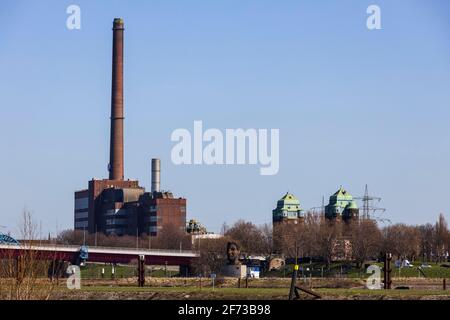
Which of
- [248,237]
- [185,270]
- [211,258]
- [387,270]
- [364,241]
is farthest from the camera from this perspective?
[248,237]

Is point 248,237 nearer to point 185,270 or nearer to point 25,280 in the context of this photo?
point 185,270

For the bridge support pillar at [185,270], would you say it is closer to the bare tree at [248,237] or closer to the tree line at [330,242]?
the tree line at [330,242]

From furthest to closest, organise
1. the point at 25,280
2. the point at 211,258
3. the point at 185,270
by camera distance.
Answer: the point at 185,270
the point at 211,258
the point at 25,280

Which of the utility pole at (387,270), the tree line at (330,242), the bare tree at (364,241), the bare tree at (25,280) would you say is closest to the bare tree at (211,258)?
the tree line at (330,242)

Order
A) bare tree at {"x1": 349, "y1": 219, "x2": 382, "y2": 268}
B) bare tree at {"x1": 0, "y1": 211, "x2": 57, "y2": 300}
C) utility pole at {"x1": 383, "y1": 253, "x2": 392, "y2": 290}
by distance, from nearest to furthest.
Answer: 1. bare tree at {"x1": 0, "y1": 211, "x2": 57, "y2": 300}
2. utility pole at {"x1": 383, "y1": 253, "x2": 392, "y2": 290}
3. bare tree at {"x1": 349, "y1": 219, "x2": 382, "y2": 268}

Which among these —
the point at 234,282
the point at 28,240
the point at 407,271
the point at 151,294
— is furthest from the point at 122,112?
the point at 28,240

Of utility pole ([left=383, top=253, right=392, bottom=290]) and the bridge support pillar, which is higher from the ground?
utility pole ([left=383, top=253, right=392, bottom=290])

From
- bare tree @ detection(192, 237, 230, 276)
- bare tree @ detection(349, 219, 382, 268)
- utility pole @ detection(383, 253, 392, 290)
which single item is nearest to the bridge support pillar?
bare tree @ detection(192, 237, 230, 276)

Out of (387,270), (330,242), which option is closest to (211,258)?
(330,242)

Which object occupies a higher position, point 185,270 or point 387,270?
point 387,270

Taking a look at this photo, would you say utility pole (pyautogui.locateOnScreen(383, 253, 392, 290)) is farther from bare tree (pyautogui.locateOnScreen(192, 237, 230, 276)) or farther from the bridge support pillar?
the bridge support pillar

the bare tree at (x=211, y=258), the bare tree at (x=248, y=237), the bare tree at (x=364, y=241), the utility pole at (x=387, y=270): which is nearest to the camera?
the utility pole at (x=387, y=270)
